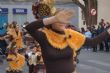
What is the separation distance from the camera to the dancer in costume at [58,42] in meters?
5.46

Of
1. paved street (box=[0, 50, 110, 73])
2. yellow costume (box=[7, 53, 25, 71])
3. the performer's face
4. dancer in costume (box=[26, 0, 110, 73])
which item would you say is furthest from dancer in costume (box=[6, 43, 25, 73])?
the performer's face

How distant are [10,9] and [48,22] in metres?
39.6

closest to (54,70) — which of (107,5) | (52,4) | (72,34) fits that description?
(72,34)

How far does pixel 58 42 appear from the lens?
18.3ft

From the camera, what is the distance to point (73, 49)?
18.2 feet

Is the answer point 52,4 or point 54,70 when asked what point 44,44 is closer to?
point 54,70

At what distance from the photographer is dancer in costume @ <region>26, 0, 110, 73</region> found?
5465 mm

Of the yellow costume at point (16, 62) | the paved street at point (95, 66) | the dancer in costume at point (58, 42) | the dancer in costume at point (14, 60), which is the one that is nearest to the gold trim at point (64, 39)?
the dancer in costume at point (58, 42)

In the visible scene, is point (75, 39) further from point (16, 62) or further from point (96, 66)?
point (96, 66)

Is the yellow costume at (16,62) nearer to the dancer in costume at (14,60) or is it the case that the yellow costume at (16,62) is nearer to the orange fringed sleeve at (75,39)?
the dancer in costume at (14,60)

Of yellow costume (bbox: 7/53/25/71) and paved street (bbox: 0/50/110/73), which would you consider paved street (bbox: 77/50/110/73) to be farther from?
yellow costume (bbox: 7/53/25/71)

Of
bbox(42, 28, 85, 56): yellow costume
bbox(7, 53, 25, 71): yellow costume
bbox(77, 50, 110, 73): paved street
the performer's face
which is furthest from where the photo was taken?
bbox(77, 50, 110, 73): paved street

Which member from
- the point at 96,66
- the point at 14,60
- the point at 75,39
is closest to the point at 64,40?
the point at 75,39

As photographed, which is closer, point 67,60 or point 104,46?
point 67,60
